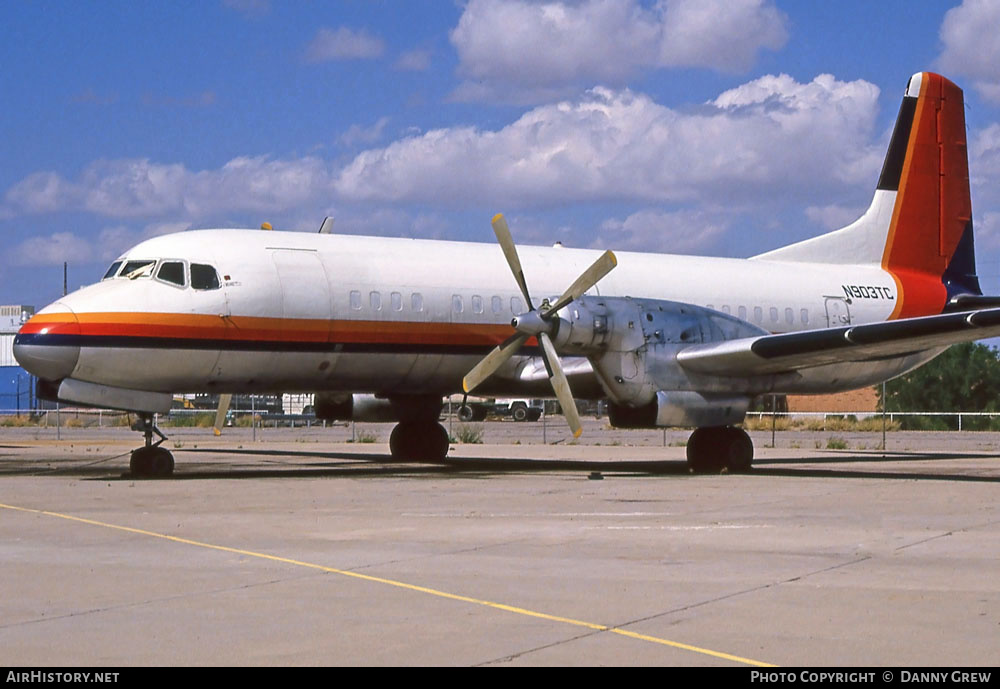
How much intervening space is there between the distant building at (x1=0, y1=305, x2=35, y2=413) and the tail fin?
7538cm

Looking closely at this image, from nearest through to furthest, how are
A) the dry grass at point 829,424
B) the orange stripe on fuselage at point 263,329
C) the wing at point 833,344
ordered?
the orange stripe on fuselage at point 263,329 < the wing at point 833,344 < the dry grass at point 829,424

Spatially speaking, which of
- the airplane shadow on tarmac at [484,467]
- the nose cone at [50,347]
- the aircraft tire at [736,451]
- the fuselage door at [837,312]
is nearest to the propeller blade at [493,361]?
the airplane shadow on tarmac at [484,467]

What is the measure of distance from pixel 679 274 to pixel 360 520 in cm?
1333

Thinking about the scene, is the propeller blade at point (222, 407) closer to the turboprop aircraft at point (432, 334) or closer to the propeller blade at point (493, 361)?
the turboprop aircraft at point (432, 334)

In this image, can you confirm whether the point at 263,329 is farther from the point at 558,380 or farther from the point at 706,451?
the point at 706,451

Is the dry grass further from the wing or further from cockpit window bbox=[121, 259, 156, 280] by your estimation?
cockpit window bbox=[121, 259, 156, 280]

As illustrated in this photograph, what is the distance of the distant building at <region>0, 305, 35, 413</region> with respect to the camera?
95800 mm

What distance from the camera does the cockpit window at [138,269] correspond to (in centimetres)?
2041

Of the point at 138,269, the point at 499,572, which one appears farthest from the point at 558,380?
the point at 499,572

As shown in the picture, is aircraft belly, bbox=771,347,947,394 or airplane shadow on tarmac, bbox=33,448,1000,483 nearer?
airplane shadow on tarmac, bbox=33,448,1000,483

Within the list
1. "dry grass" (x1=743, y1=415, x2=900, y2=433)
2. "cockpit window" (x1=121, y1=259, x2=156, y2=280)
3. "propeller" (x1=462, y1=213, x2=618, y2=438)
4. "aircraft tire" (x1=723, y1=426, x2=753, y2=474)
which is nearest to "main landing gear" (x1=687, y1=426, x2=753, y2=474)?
"aircraft tire" (x1=723, y1=426, x2=753, y2=474)

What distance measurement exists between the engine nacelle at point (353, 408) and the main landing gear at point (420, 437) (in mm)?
436

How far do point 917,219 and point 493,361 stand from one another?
13.0m

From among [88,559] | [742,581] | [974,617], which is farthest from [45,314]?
[974,617]
